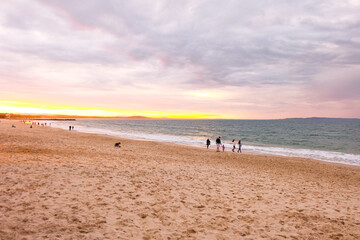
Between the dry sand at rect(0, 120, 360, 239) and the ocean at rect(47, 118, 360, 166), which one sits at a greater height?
the dry sand at rect(0, 120, 360, 239)

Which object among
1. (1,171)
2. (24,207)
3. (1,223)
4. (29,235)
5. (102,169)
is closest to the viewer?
(29,235)

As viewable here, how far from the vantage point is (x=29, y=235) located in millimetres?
5258

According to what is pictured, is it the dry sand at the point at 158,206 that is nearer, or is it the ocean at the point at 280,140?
the dry sand at the point at 158,206

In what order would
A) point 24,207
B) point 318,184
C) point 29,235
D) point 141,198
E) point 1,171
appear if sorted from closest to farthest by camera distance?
point 29,235 < point 24,207 < point 141,198 < point 1,171 < point 318,184

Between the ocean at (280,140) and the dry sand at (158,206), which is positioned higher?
the dry sand at (158,206)

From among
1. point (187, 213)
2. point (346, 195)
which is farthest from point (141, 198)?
point (346, 195)

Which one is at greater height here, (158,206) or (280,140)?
(158,206)

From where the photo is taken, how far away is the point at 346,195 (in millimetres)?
11367

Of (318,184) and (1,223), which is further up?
(1,223)

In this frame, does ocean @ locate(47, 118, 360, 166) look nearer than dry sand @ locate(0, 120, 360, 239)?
No

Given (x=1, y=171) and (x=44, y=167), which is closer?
(x=1, y=171)

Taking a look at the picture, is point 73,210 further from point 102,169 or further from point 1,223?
point 102,169

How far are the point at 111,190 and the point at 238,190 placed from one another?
637cm

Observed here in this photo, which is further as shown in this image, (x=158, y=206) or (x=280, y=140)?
(x=280, y=140)
